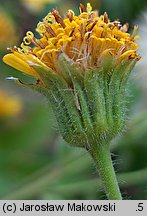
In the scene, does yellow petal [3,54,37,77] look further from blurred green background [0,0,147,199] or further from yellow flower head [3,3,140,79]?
blurred green background [0,0,147,199]

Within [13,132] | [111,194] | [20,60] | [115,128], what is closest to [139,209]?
[111,194]

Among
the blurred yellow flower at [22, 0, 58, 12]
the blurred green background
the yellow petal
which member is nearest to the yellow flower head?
the yellow petal

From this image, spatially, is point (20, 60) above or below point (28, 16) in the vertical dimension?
below

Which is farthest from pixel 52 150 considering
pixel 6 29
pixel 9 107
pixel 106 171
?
pixel 106 171

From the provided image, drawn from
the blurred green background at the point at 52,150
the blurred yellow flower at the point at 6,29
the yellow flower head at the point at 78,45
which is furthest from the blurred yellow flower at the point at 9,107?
the yellow flower head at the point at 78,45

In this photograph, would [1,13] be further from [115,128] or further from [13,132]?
[115,128]

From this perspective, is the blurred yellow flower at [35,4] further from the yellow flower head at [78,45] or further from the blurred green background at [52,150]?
the yellow flower head at [78,45]
